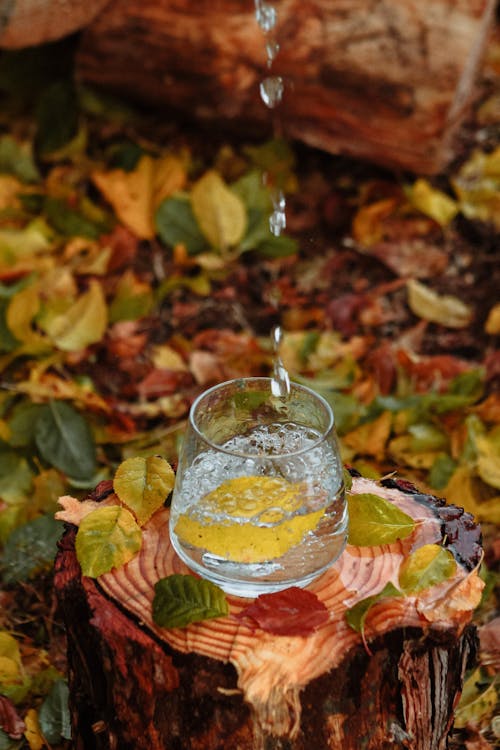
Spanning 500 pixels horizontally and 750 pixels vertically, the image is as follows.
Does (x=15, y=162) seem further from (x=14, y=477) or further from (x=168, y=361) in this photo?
(x=14, y=477)

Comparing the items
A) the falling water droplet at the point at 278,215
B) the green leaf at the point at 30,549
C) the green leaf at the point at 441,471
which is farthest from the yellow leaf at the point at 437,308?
the green leaf at the point at 30,549

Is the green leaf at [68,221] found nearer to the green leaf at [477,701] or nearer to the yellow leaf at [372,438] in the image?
the yellow leaf at [372,438]

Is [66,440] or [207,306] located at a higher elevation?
[66,440]

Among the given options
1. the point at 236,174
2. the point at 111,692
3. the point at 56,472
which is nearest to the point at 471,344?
the point at 236,174

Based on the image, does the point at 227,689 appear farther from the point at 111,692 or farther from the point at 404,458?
the point at 404,458

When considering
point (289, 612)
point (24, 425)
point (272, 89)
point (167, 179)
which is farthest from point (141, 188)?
point (289, 612)

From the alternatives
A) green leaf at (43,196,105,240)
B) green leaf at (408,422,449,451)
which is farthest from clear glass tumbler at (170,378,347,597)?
green leaf at (43,196,105,240)
